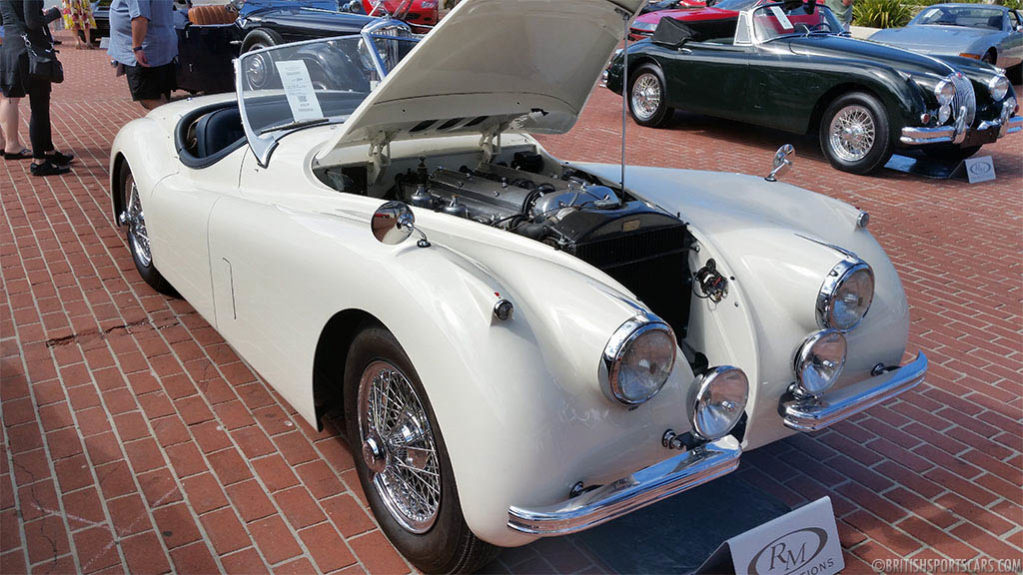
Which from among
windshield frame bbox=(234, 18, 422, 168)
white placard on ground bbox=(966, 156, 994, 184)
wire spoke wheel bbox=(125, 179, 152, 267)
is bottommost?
white placard on ground bbox=(966, 156, 994, 184)

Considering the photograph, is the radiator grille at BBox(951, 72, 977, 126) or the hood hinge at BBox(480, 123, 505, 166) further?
the radiator grille at BBox(951, 72, 977, 126)

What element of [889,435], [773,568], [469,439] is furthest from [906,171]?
[469,439]

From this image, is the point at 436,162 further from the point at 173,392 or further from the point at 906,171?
the point at 906,171

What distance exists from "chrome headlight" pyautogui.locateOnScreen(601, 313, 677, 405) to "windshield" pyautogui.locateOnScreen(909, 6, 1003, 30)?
1282 centimetres

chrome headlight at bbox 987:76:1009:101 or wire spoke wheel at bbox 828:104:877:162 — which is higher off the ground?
chrome headlight at bbox 987:76:1009:101

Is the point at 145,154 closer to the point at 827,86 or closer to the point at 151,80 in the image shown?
the point at 151,80

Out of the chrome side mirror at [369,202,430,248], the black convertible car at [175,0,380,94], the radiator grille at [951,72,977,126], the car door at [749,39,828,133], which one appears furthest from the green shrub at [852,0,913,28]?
the chrome side mirror at [369,202,430,248]

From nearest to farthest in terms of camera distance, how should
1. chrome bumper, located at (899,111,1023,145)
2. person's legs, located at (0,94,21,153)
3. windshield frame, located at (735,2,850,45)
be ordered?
person's legs, located at (0,94,21,153)
chrome bumper, located at (899,111,1023,145)
windshield frame, located at (735,2,850,45)

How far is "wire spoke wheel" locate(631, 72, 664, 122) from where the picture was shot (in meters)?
9.95

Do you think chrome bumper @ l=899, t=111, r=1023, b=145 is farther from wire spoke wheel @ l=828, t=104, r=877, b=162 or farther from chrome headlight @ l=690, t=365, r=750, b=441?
chrome headlight @ l=690, t=365, r=750, b=441

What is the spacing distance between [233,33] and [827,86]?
7.43m

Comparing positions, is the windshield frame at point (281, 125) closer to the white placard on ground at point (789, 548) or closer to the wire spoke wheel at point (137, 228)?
the wire spoke wheel at point (137, 228)

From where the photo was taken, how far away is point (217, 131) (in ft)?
13.6

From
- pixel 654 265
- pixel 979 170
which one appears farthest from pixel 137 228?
pixel 979 170
